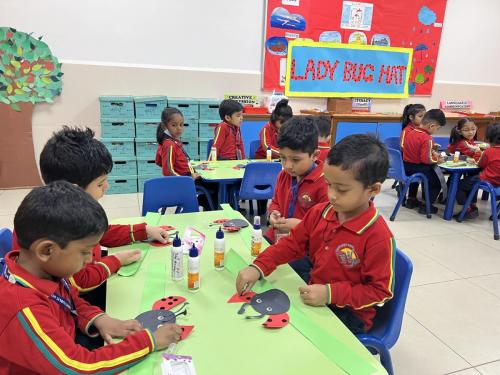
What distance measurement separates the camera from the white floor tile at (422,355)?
1921 mm

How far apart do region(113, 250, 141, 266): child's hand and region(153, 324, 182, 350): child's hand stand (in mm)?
470

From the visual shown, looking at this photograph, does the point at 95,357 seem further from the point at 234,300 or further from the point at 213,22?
the point at 213,22

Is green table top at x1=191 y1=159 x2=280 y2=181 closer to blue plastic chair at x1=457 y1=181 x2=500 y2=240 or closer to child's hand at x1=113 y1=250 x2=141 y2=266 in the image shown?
child's hand at x1=113 y1=250 x2=141 y2=266

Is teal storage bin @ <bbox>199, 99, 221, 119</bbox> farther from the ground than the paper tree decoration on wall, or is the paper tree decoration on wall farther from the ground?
the paper tree decoration on wall

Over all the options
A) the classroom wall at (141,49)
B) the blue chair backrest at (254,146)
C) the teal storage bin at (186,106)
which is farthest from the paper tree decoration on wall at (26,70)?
the blue chair backrest at (254,146)

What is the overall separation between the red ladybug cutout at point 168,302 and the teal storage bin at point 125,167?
388cm

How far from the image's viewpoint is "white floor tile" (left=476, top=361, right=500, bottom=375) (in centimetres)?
191

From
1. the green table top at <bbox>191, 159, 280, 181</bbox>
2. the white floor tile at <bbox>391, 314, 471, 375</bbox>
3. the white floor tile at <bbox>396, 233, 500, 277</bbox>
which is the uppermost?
the green table top at <bbox>191, 159, 280, 181</bbox>

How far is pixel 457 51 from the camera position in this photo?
659 cm

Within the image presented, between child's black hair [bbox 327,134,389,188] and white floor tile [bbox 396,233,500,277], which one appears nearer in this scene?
child's black hair [bbox 327,134,389,188]

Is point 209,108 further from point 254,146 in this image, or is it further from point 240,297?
point 240,297

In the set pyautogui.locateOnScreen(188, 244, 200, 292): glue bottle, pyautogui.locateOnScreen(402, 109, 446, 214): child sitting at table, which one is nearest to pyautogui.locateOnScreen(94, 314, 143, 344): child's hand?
pyautogui.locateOnScreen(188, 244, 200, 292): glue bottle

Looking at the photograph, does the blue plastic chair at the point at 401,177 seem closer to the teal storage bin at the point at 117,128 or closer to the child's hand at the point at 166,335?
the teal storage bin at the point at 117,128

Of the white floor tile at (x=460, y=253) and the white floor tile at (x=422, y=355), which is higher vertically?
the white floor tile at (x=460, y=253)
